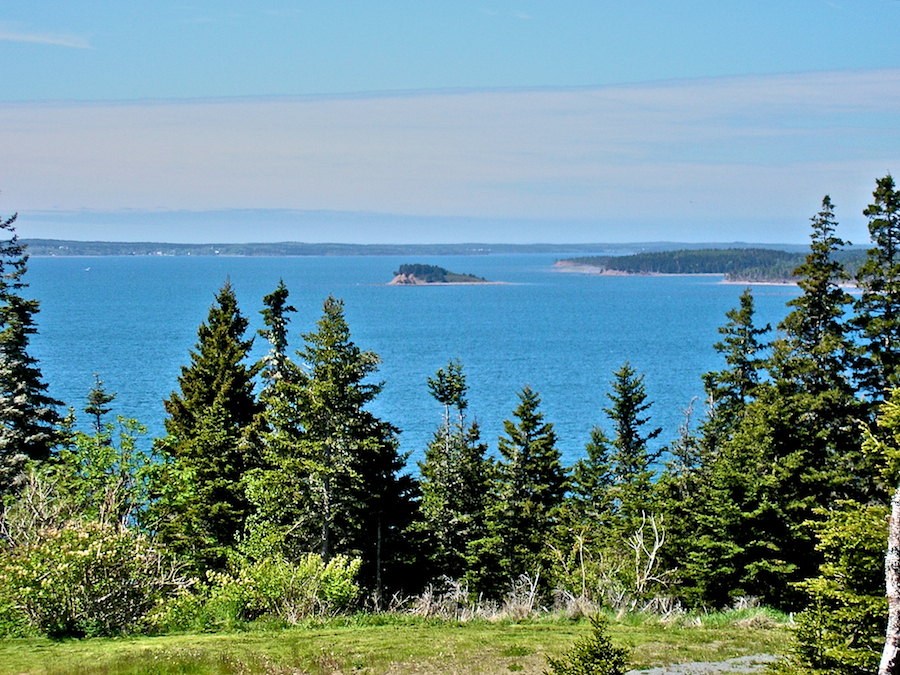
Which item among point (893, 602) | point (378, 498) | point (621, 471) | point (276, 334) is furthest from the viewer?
point (621, 471)

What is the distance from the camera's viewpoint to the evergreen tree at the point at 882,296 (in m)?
29.6

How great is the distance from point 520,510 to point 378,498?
26.6 ft

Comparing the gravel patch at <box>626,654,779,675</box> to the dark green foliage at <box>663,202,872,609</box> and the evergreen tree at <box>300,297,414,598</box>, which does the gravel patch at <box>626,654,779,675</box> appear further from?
the evergreen tree at <box>300,297,414,598</box>

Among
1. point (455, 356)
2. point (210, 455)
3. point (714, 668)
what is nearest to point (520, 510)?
point (210, 455)

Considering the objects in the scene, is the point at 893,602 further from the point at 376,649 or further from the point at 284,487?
the point at 284,487

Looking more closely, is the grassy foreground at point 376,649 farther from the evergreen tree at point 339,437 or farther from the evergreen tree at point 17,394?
the evergreen tree at point 17,394

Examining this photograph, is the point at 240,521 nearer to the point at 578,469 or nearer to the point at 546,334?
the point at 578,469

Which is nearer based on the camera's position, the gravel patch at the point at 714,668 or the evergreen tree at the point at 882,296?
the gravel patch at the point at 714,668

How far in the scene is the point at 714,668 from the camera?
1816cm

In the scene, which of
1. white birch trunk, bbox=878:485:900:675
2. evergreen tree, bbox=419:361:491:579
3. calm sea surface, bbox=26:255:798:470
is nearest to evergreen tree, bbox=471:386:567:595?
evergreen tree, bbox=419:361:491:579

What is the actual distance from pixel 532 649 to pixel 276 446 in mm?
13180

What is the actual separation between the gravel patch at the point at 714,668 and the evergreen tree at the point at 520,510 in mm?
15283

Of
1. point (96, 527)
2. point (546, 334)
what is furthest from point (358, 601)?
point (546, 334)

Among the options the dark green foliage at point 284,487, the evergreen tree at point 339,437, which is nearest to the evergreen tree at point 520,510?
the evergreen tree at point 339,437
